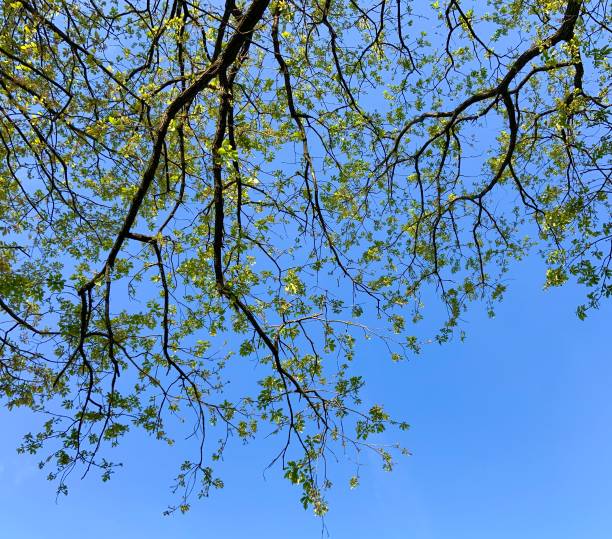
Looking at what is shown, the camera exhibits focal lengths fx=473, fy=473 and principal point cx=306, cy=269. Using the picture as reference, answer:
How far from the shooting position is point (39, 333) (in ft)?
21.3

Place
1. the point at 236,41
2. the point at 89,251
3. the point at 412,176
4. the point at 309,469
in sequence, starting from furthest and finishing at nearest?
the point at 412,176 → the point at 89,251 → the point at 309,469 → the point at 236,41

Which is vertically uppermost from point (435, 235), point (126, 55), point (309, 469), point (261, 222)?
point (126, 55)

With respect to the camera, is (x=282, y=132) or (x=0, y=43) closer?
(x=0, y=43)

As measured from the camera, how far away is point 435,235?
786cm

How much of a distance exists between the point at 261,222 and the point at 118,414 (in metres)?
3.21

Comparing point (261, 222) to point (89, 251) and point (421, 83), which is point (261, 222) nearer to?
point (89, 251)

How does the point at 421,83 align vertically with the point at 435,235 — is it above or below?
above

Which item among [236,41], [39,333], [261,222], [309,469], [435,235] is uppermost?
[435,235]

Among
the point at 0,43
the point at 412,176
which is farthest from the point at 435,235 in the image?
the point at 0,43

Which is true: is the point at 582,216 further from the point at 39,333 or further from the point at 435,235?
the point at 39,333

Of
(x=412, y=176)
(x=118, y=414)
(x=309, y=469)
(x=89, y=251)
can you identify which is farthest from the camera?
(x=412, y=176)

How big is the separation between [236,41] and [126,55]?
2.62 metres

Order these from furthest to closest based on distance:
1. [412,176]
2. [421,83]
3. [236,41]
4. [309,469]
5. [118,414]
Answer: [412,176]
[421,83]
[118,414]
[309,469]
[236,41]

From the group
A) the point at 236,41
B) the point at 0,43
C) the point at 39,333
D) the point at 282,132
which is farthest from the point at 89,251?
the point at 236,41
